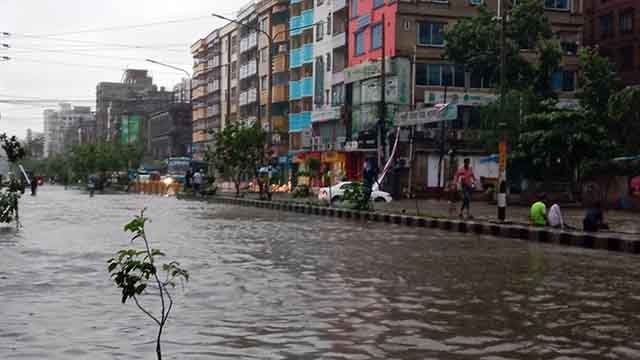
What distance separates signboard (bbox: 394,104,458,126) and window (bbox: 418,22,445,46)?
9569 mm

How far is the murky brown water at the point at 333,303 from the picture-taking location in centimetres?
820

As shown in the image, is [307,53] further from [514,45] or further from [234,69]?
[234,69]

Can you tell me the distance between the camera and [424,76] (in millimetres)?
53969

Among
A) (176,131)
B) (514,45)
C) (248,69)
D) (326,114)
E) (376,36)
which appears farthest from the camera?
(176,131)

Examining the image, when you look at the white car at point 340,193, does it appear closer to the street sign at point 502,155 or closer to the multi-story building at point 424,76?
the multi-story building at point 424,76

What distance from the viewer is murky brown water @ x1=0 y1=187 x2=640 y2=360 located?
8.20 metres

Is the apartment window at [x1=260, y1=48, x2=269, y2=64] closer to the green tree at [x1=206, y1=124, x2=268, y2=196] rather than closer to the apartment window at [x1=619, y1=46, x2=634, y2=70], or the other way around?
the green tree at [x1=206, y1=124, x2=268, y2=196]

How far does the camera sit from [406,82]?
5391 cm

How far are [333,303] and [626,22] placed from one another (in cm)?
5866

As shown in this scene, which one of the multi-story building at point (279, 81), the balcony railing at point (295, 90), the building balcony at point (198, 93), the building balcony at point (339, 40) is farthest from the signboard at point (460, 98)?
the building balcony at point (198, 93)

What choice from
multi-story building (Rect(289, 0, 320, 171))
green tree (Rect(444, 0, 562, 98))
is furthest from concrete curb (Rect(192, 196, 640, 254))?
multi-story building (Rect(289, 0, 320, 171))

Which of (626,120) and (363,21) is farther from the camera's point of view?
(363,21)


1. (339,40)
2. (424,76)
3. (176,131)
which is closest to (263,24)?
(339,40)

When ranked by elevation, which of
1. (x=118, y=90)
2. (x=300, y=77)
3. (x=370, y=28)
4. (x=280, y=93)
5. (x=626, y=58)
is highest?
(x=118, y=90)
